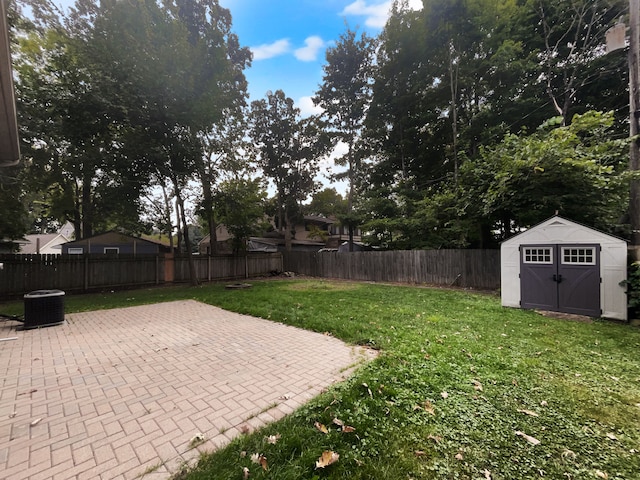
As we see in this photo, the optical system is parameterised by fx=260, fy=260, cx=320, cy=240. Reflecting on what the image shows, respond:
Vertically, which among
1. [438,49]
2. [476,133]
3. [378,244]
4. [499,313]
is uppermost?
[438,49]

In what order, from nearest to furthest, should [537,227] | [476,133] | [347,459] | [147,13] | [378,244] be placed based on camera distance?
[347,459]
[537,227]
[147,13]
[476,133]
[378,244]

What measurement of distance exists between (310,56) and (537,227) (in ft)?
35.4

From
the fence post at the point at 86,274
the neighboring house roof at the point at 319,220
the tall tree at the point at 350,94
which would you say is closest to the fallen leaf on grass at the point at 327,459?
the fence post at the point at 86,274

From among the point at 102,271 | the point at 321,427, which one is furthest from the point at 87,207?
the point at 321,427

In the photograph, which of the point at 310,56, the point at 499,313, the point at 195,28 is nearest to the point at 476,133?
the point at 310,56

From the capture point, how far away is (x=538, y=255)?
263 inches

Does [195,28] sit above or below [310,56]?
above

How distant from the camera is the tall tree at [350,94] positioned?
1881 cm

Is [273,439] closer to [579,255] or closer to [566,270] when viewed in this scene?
[566,270]

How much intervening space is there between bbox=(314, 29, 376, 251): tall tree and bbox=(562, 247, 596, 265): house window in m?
12.9

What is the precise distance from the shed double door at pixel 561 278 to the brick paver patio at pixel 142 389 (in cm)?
552

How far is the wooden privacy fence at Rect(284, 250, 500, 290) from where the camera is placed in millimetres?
10703

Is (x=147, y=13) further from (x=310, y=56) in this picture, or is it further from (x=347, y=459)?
(x=347, y=459)

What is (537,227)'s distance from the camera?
21.9ft
